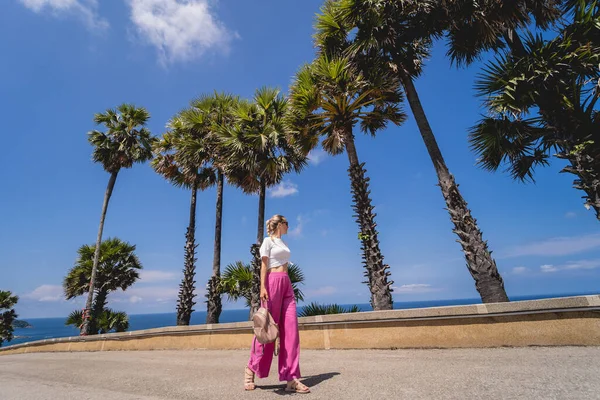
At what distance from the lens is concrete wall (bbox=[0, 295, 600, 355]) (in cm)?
410

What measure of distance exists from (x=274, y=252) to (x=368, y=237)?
16.7 ft

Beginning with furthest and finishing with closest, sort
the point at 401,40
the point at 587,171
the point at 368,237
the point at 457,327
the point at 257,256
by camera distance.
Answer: the point at 257,256 < the point at 401,40 < the point at 368,237 < the point at 587,171 < the point at 457,327

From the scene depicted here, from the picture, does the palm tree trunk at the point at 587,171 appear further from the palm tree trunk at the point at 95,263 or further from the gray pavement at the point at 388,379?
the palm tree trunk at the point at 95,263

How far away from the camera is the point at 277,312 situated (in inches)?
131

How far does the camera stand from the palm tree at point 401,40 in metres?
7.09

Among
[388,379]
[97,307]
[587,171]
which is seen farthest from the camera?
[97,307]

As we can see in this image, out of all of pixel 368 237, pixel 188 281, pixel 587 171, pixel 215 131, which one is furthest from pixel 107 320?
pixel 587 171

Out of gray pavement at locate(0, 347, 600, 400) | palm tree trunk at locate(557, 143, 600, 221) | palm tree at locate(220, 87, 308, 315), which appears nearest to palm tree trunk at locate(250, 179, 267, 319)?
palm tree at locate(220, 87, 308, 315)

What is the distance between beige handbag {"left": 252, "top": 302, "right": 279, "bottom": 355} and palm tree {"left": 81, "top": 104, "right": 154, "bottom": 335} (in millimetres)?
18557

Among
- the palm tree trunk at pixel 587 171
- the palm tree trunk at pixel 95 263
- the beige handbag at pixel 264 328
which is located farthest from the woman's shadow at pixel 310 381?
the palm tree trunk at pixel 95 263

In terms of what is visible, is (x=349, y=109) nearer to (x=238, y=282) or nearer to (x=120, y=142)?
(x=238, y=282)

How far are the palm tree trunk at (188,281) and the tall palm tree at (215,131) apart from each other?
1037 mm

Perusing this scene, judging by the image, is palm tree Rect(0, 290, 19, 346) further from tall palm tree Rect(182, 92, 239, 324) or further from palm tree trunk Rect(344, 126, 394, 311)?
palm tree trunk Rect(344, 126, 394, 311)

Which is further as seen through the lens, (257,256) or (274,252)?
(257,256)
